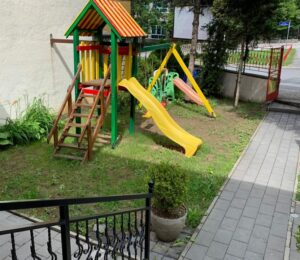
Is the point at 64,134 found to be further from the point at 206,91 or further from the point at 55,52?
the point at 206,91

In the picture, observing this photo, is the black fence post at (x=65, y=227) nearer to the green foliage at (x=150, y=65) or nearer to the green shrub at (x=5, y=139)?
the green shrub at (x=5, y=139)

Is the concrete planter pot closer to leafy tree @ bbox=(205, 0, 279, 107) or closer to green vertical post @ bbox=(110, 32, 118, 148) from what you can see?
green vertical post @ bbox=(110, 32, 118, 148)

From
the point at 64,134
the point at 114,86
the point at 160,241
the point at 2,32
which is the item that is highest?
the point at 2,32

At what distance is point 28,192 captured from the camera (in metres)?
5.27

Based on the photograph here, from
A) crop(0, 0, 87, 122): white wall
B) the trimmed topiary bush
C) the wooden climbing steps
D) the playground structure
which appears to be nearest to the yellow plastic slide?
the playground structure

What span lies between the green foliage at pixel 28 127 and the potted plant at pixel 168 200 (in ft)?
14.4

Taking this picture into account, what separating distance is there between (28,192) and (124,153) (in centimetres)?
230

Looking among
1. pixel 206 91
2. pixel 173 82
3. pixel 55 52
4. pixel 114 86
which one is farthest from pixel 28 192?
pixel 206 91

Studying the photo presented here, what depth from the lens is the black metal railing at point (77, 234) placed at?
1.59 meters

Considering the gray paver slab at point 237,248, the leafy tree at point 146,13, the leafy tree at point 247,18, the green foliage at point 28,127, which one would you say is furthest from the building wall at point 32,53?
the leafy tree at point 146,13

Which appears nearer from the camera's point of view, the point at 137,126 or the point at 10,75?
the point at 10,75

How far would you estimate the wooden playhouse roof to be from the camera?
6699mm

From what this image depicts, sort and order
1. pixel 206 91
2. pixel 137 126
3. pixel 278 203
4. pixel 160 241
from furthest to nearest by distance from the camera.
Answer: pixel 206 91 → pixel 137 126 → pixel 278 203 → pixel 160 241

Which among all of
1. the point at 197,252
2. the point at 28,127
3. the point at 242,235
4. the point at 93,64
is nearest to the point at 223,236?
the point at 242,235
